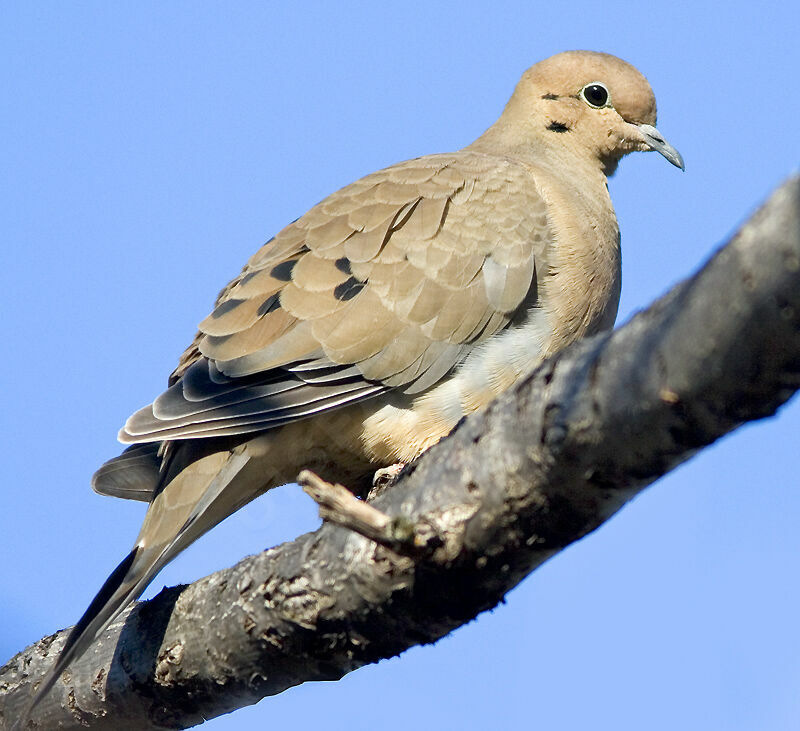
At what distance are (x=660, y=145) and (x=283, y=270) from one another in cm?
173

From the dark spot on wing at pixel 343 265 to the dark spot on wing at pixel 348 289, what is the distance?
38 millimetres

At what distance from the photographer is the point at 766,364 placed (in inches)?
65.7

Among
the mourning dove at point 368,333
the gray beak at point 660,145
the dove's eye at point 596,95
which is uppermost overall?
the dove's eye at point 596,95

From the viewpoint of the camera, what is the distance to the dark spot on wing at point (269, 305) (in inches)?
135

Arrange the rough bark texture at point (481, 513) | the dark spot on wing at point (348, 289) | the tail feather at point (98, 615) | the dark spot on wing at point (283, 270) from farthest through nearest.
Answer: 1. the dark spot on wing at point (283, 270)
2. the dark spot on wing at point (348, 289)
3. the tail feather at point (98, 615)
4. the rough bark texture at point (481, 513)

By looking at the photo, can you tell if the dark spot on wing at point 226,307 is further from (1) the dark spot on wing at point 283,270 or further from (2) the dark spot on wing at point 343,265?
(2) the dark spot on wing at point 343,265

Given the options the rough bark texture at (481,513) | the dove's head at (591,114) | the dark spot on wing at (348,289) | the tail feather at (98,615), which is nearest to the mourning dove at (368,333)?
the dark spot on wing at (348,289)

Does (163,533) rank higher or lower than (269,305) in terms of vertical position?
lower

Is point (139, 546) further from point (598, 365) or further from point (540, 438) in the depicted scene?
point (598, 365)

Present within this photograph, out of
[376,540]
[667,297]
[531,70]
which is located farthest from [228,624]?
[531,70]

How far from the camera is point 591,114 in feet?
14.7

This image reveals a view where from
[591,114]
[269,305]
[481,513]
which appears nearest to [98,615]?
[481,513]

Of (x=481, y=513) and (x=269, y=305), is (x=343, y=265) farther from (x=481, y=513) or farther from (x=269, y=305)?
(x=481, y=513)

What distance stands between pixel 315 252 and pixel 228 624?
52.1 inches
